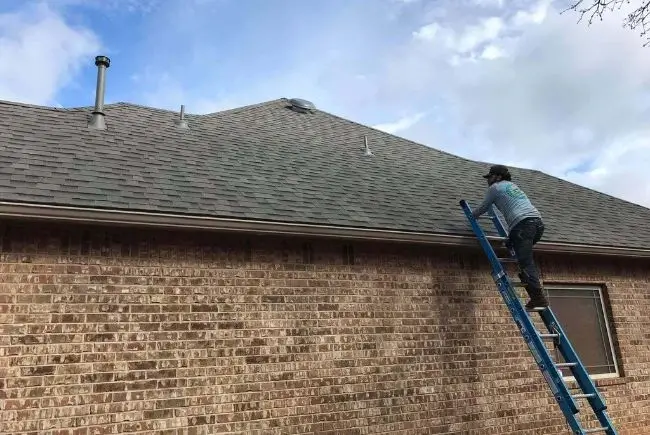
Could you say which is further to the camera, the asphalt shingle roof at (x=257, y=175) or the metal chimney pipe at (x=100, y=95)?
the metal chimney pipe at (x=100, y=95)

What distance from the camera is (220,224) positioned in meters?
5.39

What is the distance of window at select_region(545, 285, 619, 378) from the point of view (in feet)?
25.3

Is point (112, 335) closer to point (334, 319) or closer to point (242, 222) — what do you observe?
point (242, 222)

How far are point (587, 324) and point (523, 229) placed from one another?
9.30ft

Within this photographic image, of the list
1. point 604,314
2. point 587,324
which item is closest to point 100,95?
point 587,324

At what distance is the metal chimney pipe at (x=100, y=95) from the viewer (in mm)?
7262

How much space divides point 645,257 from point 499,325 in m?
3.08

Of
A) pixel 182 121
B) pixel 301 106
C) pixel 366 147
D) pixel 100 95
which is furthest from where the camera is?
pixel 301 106

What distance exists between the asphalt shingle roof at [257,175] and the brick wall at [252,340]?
0.37 m

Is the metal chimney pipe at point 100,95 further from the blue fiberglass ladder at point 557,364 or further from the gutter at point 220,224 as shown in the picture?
the blue fiberglass ladder at point 557,364

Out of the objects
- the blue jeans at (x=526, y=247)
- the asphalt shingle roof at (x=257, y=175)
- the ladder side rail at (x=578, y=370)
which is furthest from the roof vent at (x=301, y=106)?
the ladder side rail at (x=578, y=370)

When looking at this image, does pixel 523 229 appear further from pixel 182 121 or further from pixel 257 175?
pixel 182 121

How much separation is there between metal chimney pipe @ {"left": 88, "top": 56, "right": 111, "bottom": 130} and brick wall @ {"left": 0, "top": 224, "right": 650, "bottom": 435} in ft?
8.88

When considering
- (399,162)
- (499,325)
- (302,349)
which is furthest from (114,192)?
(399,162)
